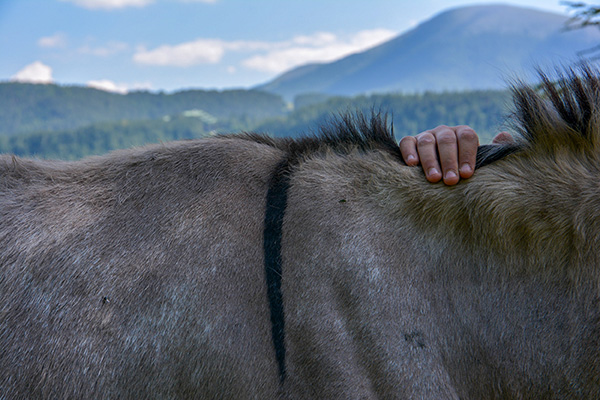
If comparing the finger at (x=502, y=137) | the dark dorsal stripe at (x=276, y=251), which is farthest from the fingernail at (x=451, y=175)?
the dark dorsal stripe at (x=276, y=251)

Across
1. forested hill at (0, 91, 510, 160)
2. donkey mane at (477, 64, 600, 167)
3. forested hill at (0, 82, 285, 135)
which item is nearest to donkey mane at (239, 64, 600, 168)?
donkey mane at (477, 64, 600, 167)

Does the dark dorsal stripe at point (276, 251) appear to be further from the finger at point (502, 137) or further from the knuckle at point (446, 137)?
the finger at point (502, 137)

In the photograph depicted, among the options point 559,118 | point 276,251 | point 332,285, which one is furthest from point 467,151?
point 276,251

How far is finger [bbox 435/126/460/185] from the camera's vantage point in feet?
7.45

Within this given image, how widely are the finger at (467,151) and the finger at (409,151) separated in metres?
0.21

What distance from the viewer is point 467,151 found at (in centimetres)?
234

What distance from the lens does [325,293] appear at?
7.07 ft

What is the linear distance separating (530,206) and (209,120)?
121 meters

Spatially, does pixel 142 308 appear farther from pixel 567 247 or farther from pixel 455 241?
pixel 567 247

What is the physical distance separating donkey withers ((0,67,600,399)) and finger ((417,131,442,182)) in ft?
0.25

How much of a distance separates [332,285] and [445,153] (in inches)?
33.9

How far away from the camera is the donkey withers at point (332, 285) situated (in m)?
2.07

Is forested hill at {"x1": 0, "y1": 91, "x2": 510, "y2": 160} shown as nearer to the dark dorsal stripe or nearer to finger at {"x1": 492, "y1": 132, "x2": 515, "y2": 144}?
finger at {"x1": 492, "y1": 132, "x2": 515, "y2": 144}

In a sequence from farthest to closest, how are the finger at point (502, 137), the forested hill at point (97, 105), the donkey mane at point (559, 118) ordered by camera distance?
the forested hill at point (97, 105) → the finger at point (502, 137) → the donkey mane at point (559, 118)
